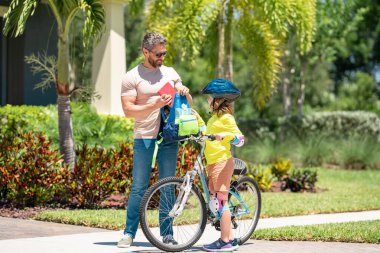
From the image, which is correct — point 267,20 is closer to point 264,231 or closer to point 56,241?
point 264,231

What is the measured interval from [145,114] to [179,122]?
14.8 inches

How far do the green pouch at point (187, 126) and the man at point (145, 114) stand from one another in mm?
256

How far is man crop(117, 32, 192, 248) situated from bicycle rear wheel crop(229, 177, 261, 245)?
0.77 meters

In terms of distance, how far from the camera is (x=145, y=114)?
8.87 m

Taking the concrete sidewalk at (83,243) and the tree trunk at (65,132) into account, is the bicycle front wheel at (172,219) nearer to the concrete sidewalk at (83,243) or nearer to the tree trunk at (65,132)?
the concrete sidewalk at (83,243)

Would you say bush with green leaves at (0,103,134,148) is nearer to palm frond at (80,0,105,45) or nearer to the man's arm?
palm frond at (80,0,105,45)

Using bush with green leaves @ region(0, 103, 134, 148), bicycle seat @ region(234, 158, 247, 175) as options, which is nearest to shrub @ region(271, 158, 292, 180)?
bush with green leaves @ region(0, 103, 134, 148)

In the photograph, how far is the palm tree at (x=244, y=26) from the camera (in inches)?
690

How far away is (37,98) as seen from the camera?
19156mm

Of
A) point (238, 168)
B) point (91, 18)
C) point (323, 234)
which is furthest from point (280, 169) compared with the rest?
point (238, 168)

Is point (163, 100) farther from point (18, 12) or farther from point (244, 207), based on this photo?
point (18, 12)

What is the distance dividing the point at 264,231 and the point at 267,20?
8687 mm

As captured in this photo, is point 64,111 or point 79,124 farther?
point 79,124

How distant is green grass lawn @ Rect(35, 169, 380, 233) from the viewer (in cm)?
1128
